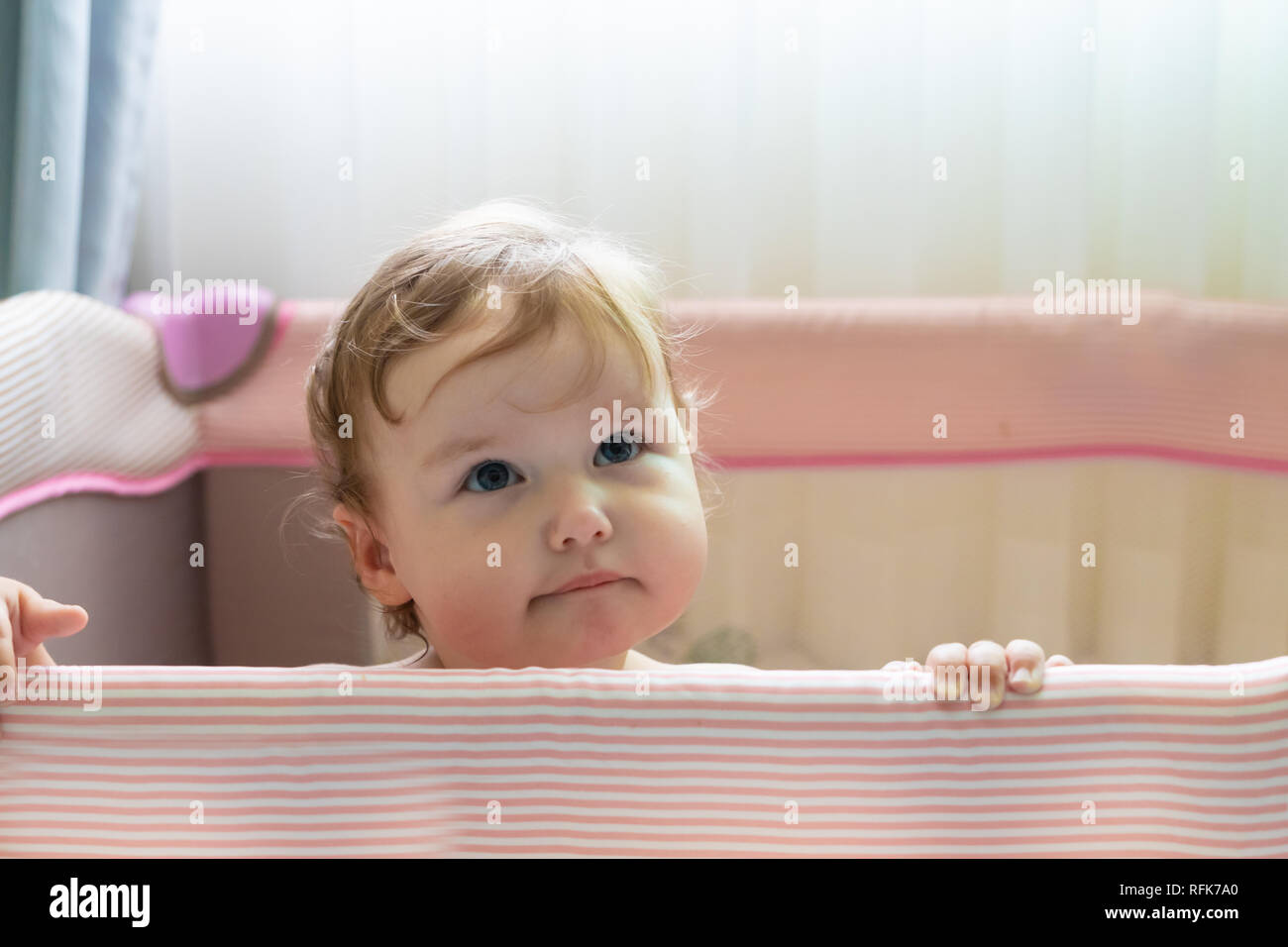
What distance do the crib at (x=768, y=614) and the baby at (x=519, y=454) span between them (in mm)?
248

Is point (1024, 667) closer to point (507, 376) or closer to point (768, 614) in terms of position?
point (507, 376)

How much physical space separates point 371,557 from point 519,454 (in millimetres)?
209

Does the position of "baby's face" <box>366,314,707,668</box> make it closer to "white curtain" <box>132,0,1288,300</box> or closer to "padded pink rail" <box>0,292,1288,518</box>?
"padded pink rail" <box>0,292,1288,518</box>

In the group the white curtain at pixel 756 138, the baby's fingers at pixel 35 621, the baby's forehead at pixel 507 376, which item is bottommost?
the baby's fingers at pixel 35 621

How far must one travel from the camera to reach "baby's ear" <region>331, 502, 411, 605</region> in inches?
38.2

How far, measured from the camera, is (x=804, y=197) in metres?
1.50

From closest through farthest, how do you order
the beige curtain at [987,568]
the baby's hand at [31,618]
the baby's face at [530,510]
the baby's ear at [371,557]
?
the baby's hand at [31,618] < the baby's face at [530,510] < the baby's ear at [371,557] < the beige curtain at [987,568]

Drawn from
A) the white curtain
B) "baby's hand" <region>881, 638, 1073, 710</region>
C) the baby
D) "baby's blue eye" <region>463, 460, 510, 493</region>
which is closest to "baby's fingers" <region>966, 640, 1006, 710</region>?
"baby's hand" <region>881, 638, 1073, 710</region>

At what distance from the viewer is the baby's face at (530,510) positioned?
0.84m

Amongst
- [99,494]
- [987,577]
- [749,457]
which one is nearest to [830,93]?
[749,457]

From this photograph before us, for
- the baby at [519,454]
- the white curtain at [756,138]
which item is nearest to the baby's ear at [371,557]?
the baby at [519,454]

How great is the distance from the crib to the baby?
248 millimetres

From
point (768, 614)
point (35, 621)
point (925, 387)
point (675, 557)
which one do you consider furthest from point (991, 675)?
point (768, 614)

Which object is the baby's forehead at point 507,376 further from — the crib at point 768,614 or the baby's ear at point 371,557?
the crib at point 768,614
